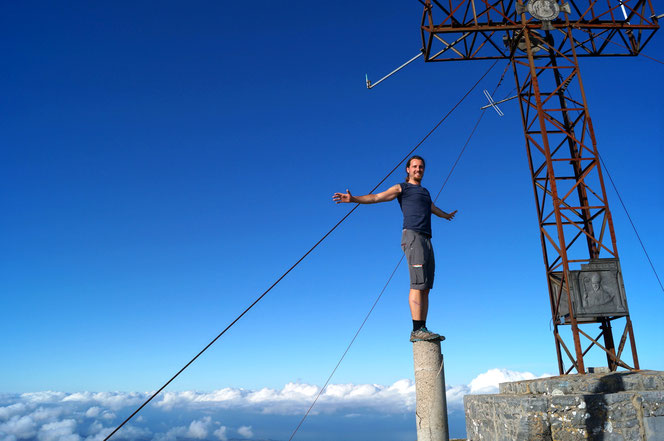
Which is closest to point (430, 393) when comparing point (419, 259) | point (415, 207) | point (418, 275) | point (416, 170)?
point (418, 275)

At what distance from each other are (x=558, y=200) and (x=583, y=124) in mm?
2259

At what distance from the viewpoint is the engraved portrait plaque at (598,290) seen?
1087cm

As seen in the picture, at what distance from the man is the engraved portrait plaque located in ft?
22.0

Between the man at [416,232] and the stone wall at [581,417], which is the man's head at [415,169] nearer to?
the man at [416,232]

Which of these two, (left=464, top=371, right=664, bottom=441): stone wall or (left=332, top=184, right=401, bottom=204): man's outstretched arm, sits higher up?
(left=332, top=184, right=401, bottom=204): man's outstretched arm

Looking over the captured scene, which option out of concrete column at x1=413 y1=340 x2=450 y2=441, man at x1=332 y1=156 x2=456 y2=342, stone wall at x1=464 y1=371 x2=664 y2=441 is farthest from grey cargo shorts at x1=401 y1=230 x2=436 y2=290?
stone wall at x1=464 y1=371 x2=664 y2=441

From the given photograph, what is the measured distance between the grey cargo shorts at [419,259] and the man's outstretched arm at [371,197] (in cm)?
46

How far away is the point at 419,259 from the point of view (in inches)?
215

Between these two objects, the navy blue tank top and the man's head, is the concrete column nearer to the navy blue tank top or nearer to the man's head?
the navy blue tank top

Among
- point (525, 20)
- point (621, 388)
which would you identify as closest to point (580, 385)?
point (621, 388)

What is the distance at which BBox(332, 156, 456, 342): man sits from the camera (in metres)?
5.43

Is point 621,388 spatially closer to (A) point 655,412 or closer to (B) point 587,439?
(A) point 655,412

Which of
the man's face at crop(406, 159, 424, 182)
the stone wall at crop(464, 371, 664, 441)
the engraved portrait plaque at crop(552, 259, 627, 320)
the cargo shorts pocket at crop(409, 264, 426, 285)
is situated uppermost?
the man's face at crop(406, 159, 424, 182)

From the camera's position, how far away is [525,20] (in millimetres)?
12891
